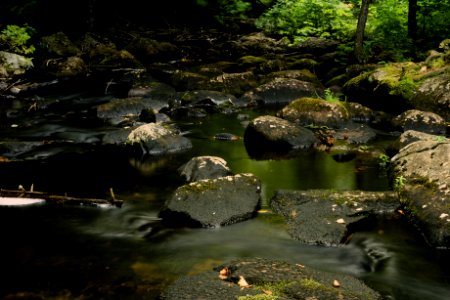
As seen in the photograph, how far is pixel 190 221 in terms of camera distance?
5.34 m

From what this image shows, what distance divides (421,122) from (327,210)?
5371 mm

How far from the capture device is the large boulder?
490 cm

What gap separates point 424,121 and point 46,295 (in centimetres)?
833

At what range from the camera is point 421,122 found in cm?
970

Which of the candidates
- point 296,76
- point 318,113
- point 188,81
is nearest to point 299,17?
point 296,76

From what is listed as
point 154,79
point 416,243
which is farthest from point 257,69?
point 416,243

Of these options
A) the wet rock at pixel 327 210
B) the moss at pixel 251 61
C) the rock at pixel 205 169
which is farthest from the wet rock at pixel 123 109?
the wet rock at pixel 327 210

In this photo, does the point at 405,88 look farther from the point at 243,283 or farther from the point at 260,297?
the point at 260,297

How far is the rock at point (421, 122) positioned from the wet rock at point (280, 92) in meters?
3.41

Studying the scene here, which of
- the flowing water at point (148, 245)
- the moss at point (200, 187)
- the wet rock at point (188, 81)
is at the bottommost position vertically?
the flowing water at point (148, 245)

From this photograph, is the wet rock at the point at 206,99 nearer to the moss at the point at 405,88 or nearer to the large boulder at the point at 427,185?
the moss at the point at 405,88

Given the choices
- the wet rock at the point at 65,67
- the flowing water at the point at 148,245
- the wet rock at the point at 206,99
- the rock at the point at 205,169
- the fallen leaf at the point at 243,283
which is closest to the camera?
the fallen leaf at the point at 243,283

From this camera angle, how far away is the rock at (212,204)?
5.35 meters

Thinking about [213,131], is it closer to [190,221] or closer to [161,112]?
[161,112]
